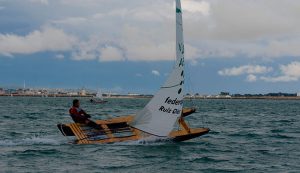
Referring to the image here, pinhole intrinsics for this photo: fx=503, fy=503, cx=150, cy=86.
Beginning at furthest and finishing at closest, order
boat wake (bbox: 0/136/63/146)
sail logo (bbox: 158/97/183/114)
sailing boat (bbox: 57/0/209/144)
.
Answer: boat wake (bbox: 0/136/63/146)
sail logo (bbox: 158/97/183/114)
sailing boat (bbox: 57/0/209/144)

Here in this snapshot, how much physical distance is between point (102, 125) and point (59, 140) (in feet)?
10.3

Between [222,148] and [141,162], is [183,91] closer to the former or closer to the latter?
[222,148]

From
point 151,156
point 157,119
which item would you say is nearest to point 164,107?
point 157,119

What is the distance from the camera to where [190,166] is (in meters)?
19.0

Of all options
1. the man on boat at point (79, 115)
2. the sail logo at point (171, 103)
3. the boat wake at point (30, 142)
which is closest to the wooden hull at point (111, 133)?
the man on boat at point (79, 115)

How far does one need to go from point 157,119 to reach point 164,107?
0.64 metres

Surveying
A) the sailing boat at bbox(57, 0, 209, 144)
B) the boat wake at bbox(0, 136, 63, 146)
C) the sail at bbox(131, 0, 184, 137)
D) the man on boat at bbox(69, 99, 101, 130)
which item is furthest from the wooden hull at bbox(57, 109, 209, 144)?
the boat wake at bbox(0, 136, 63, 146)

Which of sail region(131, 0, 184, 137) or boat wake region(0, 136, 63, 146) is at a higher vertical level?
sail region(131, 0, 184, 137)

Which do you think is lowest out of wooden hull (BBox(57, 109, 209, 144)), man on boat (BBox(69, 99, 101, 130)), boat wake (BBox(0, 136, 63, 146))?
boat wake (BBox(0, 136, 63, 146))

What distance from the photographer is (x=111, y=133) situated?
2420 cm

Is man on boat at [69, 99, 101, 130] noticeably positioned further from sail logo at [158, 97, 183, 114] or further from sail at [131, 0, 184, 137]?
sail logo at [158, 97, 183, 114]

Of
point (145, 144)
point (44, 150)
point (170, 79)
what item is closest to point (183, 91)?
point (170, 79)

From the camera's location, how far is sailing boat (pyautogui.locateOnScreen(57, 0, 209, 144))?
2284 cm

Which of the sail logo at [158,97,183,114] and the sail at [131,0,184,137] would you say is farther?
the sail logo at [158,97,183,114]
